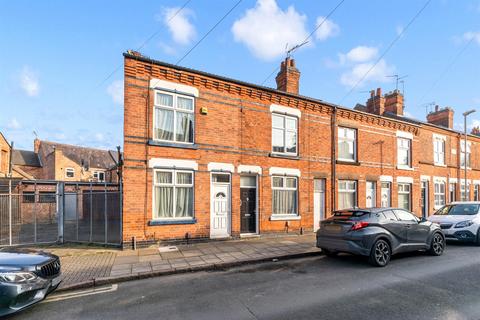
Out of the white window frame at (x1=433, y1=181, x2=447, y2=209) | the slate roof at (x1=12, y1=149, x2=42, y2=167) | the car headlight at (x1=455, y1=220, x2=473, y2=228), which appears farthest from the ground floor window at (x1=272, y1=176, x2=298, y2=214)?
the slate roof at (x1=12, y1=149, x2=42, y2=167)

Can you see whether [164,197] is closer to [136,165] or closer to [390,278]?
[136,165]

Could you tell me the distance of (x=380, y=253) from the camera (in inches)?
290

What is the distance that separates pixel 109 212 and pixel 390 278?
976 cm

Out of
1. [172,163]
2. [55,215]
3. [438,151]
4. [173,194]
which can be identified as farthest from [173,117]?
[438,151]

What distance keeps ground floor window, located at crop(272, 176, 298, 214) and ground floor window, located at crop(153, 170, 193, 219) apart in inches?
151

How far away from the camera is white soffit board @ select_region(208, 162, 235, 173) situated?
10.7 meters

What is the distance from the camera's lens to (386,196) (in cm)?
1569

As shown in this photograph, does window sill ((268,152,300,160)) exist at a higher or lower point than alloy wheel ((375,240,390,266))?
higher

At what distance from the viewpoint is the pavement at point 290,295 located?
4523 mm

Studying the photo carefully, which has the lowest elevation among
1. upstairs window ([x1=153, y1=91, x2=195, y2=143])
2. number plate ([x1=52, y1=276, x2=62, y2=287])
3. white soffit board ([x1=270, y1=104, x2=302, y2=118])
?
number plate ([x1=52, y1=276, x2=62, y2=287])

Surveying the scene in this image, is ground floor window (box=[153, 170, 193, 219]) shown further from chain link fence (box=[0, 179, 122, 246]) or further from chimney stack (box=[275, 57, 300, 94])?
chimney stack (box=[275, 57, 300, 94])

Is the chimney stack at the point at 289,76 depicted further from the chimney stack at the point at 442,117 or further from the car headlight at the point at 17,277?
the chimney stack at the point at 442,117

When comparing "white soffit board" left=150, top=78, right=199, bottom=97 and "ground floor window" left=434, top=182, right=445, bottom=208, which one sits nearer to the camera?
"white soffit board" left=150, top=78, right=199, bottom=97

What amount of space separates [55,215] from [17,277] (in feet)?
24.4
